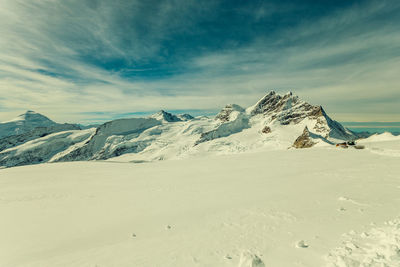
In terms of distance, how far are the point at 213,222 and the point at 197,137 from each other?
149 meters

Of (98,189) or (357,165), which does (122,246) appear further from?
(357,165)

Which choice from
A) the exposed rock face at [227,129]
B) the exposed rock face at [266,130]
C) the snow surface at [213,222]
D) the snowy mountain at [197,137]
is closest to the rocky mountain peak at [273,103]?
the snowy mountain at [197,137]

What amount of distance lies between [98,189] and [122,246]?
6214mm

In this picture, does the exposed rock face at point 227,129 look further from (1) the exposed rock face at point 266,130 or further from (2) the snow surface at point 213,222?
(2) the snow surface at point 213,222

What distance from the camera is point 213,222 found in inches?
229

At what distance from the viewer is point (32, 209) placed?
24.9 ft

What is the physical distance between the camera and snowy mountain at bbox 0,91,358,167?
120 metres

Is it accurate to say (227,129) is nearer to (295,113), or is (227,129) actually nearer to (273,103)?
(295,113)

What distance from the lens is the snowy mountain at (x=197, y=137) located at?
4719 inches

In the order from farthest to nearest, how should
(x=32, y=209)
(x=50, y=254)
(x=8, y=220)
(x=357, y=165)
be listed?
(x=357, y=165), (x=32, y=209), (x=8, y=220), (x=50, y=254)

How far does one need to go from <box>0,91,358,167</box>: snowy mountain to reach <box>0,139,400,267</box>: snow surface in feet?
340

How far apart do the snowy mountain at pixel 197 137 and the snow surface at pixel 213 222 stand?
340 feet

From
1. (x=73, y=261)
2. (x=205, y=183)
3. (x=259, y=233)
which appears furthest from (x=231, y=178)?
(x=73, y=261)

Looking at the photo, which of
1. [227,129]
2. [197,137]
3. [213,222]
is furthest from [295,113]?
[213,222]
